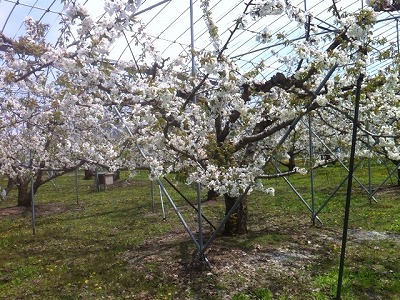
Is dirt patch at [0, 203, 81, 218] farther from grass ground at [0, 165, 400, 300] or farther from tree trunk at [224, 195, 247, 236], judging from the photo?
tree trunk at [224, 195, 247, 236]

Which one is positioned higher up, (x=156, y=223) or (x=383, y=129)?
(x=383, y=129)

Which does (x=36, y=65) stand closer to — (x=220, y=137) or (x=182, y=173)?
(x=182, y=173)

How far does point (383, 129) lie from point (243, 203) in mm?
3018

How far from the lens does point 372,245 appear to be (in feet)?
23.5

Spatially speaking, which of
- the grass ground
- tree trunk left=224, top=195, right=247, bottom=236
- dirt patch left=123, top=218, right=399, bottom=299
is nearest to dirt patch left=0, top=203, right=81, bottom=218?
the grass ground

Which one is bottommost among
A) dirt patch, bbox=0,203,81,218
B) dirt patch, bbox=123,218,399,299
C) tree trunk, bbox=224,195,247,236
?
dirt patch, bbox=123,218,399,299

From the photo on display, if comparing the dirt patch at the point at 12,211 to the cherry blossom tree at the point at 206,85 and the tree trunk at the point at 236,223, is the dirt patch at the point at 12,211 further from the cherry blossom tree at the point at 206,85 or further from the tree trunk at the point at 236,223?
the tree trunk at the point at 236,223

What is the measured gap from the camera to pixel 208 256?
21.5 feet

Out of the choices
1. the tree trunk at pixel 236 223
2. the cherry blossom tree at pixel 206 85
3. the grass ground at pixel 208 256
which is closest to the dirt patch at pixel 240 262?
the grass ground at pixel 208 256

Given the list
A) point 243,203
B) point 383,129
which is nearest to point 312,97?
point 383,129

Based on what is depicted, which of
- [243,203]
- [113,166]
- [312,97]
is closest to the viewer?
[312,97]

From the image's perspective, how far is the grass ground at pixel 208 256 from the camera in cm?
543

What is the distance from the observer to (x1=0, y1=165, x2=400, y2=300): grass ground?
5.43 metres

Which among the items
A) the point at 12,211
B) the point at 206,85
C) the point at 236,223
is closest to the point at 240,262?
the point at 236,223
